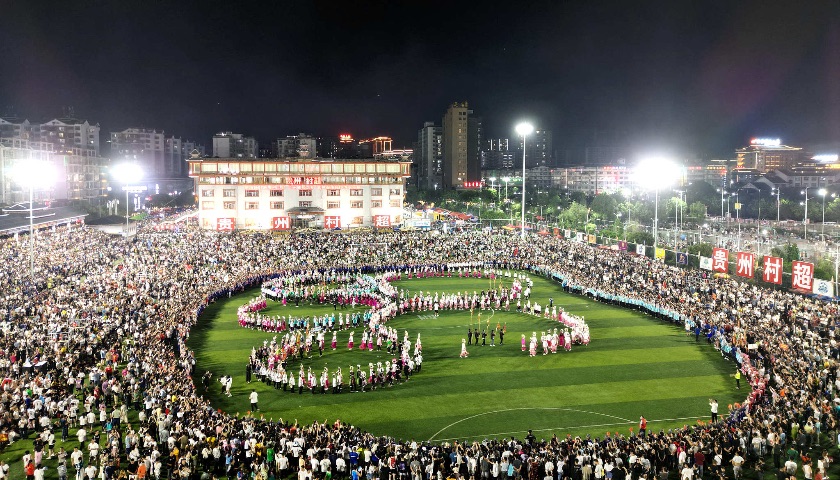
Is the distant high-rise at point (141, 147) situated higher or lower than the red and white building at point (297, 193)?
higher

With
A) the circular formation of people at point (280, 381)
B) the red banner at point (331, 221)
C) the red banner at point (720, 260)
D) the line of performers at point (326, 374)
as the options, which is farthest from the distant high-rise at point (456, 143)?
the line of performers at point (326, 374)

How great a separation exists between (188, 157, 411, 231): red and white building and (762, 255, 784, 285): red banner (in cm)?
5486

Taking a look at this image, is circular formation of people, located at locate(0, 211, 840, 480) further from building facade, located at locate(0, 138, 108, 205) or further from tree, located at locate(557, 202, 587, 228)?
building facade, located at locate(0, 138, 108, 205)

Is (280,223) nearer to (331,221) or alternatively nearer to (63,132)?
(331,221)

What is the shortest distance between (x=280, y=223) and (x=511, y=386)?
200ft

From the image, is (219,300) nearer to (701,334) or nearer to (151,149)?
(701,334)

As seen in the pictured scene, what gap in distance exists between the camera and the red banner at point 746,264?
→ 120 ft

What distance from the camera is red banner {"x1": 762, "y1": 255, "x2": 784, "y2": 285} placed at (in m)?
34.7

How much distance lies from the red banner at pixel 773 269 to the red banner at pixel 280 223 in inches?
2351

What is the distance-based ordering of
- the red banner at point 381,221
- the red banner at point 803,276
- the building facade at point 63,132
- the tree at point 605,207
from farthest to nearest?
the building facade at point 63,132 → the tree at point 605,207 → the red banner at point 381,221 → the red banner at point 803,276

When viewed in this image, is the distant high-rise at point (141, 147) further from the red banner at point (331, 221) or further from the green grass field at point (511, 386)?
the green grass field at point (511, 386)

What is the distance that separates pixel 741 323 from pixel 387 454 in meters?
22.7

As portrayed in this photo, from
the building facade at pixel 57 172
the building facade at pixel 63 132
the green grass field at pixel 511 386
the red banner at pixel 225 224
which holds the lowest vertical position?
the green grass field at pixel 511 386

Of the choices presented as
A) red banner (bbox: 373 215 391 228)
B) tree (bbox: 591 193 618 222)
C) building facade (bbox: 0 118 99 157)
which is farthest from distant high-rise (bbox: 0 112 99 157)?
tree (bbox: 591 193 618 222)
